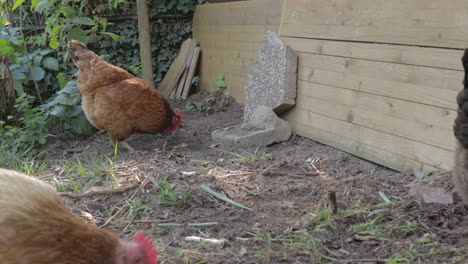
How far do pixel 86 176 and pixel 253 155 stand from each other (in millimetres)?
1424

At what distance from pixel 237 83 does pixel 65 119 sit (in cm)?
228

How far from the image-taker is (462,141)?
241cm

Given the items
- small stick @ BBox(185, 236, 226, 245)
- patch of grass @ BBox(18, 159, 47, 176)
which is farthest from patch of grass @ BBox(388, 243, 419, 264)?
patch of grass @ BBox(18, 159, 47, 176)

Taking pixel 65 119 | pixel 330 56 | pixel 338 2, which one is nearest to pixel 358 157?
pixel 330 56

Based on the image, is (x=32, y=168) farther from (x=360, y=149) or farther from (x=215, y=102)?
(x=215, y=102)

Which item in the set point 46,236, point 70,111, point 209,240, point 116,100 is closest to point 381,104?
point 209,240

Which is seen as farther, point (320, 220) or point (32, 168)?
point (32, 168)

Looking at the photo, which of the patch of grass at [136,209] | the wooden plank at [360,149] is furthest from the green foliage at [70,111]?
the patch of grass at [136,209]

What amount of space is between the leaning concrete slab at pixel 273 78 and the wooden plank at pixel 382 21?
204mm

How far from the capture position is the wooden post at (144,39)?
693 cm

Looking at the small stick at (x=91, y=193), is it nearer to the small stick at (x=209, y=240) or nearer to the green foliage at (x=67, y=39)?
the small stick at (x=209, y=240)

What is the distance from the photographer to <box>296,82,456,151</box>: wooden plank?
3318 millimetres

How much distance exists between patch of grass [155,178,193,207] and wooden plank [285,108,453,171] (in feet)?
5.12

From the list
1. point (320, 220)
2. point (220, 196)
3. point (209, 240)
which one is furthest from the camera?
point (220, 196)
